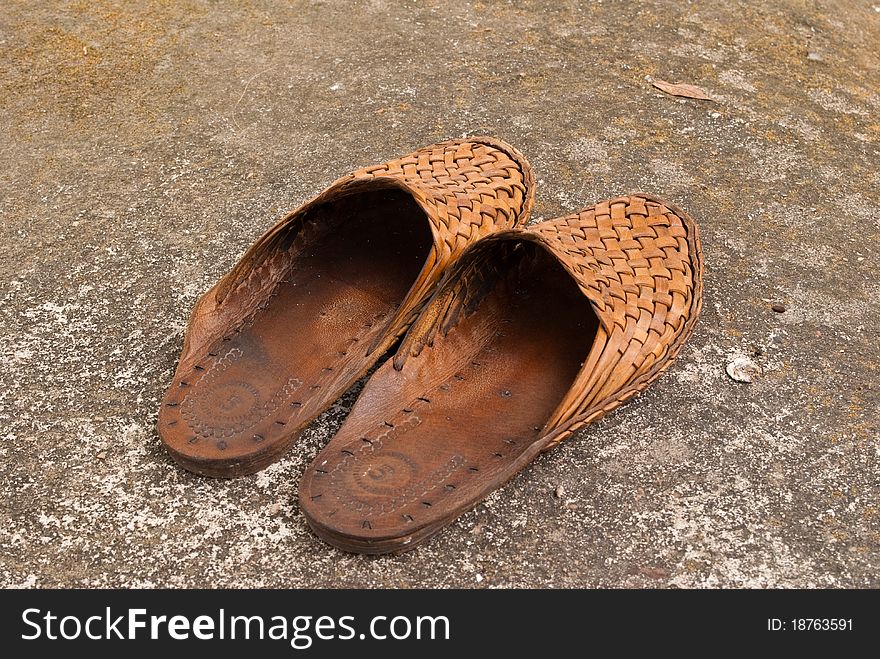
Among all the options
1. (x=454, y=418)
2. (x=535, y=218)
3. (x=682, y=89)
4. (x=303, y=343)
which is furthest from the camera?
(x=682, y=89)

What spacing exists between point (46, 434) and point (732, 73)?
218 centimetres

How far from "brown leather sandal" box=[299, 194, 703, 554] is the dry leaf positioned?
975 mm

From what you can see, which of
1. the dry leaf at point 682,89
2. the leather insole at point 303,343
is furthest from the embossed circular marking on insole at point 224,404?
the dry leaf at point 682,89

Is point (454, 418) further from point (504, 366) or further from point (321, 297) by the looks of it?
point (321, 297)

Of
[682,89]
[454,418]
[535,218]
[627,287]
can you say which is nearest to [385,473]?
[454,418]

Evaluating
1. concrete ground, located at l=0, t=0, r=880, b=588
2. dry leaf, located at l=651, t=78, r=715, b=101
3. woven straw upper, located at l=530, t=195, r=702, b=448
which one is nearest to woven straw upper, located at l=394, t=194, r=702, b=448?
woven straw upper, located at l=530, t=195, r=702, b=448

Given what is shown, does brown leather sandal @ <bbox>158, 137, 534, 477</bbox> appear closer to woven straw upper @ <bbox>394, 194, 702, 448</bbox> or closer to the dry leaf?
woven straw upper @ <bbox>394, 194, 702, 448</bbox>

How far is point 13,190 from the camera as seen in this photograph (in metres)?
2.44

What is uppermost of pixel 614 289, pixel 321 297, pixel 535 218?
pixel 614 289

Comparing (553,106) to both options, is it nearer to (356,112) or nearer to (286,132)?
(356,112)

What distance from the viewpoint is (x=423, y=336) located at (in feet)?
5.74

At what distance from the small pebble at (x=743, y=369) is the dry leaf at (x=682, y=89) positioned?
1.13 metres

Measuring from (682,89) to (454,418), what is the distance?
5.18 feet
